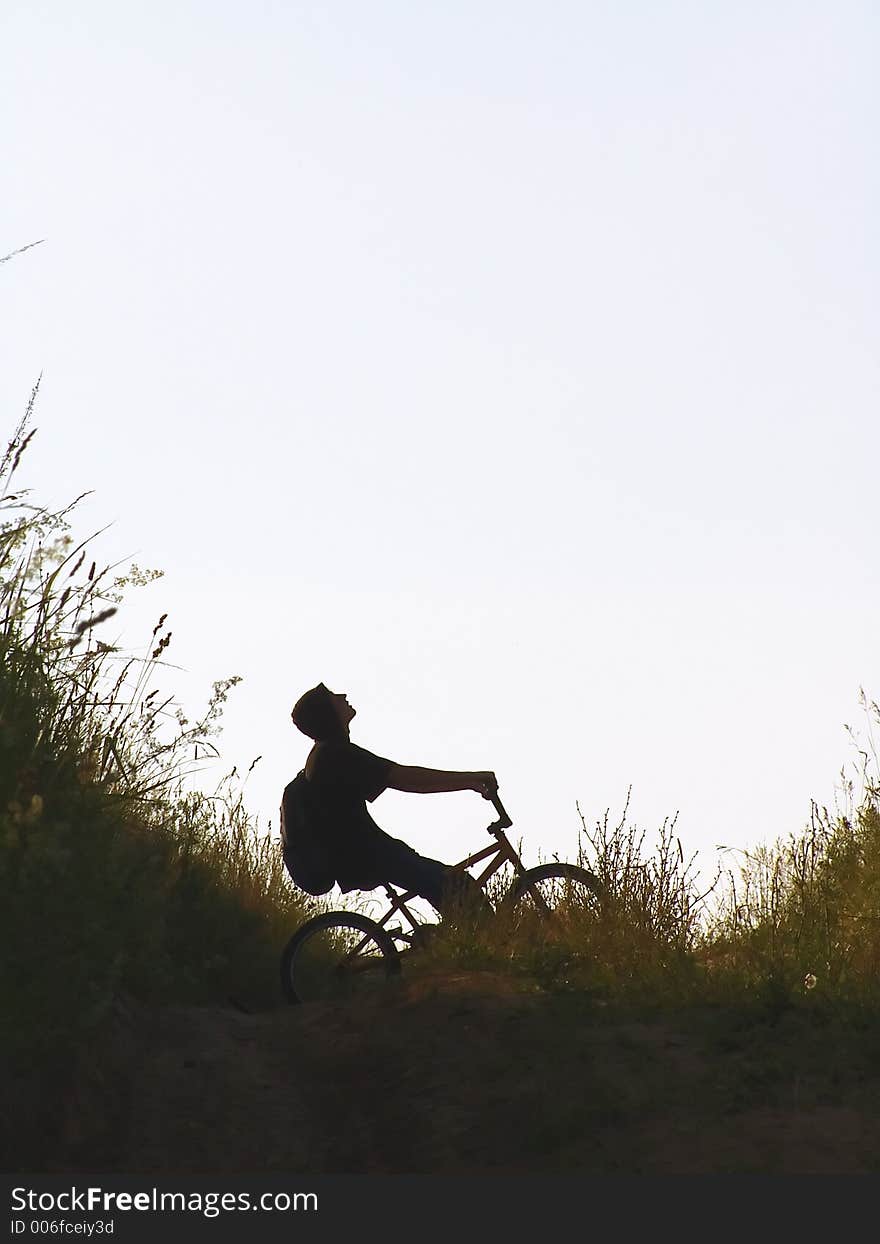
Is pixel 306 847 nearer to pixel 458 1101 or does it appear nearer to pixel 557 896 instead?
pixel 557 896

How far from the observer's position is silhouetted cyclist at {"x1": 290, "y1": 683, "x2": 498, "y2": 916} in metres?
8.92

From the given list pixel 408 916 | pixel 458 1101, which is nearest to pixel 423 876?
pixel 408 916

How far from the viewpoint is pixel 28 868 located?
6016 millimetres

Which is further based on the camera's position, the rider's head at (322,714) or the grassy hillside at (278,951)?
the rider's head at (322,714)

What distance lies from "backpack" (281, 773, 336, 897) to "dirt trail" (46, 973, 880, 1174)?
135 cm

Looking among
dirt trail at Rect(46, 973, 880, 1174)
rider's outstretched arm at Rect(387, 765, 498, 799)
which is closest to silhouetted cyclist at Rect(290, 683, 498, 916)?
rider's outstretched arm at Rect(387, 765, 498, 799)

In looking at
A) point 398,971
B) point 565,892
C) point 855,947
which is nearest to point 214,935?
point 398,971

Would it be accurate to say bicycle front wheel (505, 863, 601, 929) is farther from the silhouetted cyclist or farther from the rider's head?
the rider's head

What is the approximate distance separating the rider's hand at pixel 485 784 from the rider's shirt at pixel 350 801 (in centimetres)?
57

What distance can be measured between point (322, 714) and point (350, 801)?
600 millimetres

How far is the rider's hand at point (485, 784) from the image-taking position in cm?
889

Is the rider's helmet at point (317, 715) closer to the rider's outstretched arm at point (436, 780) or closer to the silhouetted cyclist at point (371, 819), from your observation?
the silhouetted cyclist at point (371, 819)

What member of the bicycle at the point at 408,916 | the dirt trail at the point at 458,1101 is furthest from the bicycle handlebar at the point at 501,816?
the dirt trail at the point at 458,1101

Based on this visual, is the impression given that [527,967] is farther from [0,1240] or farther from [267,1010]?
[0,1240]
